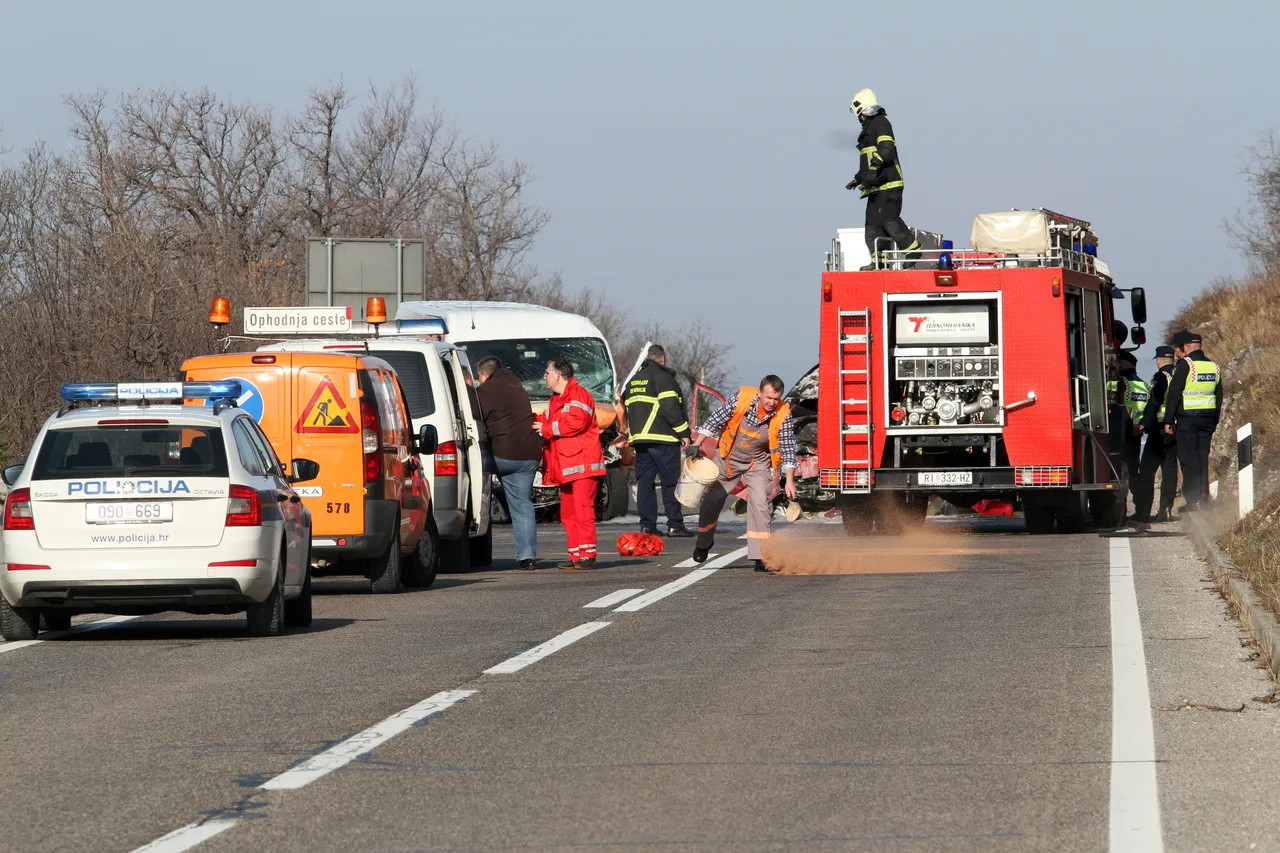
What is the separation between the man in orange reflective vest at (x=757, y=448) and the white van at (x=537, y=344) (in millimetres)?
8630

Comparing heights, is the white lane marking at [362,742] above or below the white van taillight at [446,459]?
below

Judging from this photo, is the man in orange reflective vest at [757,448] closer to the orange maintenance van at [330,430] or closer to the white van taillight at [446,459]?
the white van taillight at [446,459]

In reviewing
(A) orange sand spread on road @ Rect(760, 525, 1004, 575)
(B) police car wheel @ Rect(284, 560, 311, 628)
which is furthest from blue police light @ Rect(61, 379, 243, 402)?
(A) orange sand spread on road @ Rect(760, 525, 1004, 575)

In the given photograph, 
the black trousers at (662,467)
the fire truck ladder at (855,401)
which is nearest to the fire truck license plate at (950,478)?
the fire truck ladder at (855,401)

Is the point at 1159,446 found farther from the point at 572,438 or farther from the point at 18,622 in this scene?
the point at 18,622

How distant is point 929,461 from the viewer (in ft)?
72.0

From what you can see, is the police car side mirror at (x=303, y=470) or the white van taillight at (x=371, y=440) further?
the white van taillight at (x=371, y=440)

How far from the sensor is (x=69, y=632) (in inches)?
520

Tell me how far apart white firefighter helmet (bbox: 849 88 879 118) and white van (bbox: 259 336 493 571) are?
21.3 ft

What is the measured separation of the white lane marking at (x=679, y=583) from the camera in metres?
14.2

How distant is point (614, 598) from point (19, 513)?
4467 mm

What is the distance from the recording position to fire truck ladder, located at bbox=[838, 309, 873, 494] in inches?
837

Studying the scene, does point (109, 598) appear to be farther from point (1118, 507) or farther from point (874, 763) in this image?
point (1118, 507)

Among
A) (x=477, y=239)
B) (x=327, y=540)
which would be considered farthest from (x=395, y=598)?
(x=477, y=239)
